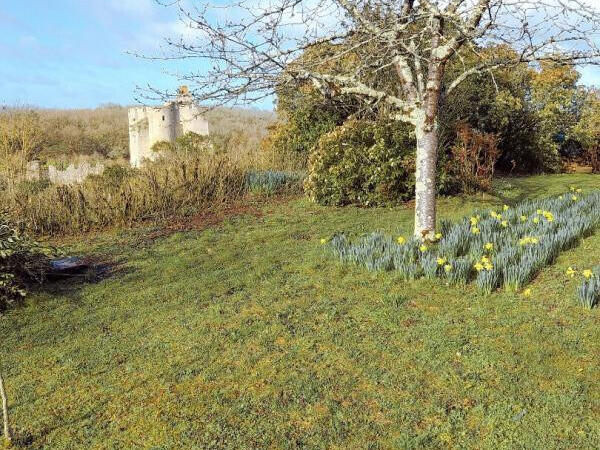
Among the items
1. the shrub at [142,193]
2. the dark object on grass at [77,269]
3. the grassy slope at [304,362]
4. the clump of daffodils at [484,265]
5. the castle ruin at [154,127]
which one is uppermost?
the castle ruin at [154,127]

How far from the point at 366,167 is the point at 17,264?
18.9 ft

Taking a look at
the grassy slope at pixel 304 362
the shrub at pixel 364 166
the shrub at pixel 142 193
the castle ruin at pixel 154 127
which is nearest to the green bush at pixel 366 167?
the shrub at pixel 364 166

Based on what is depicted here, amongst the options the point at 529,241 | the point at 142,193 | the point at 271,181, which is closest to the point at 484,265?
the point at 529,241

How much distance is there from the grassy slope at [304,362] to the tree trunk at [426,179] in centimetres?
99

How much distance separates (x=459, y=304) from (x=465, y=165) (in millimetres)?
5782

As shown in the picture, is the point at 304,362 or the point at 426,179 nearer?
the point at 304,362

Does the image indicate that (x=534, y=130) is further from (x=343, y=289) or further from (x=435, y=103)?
(x=343, y=289)

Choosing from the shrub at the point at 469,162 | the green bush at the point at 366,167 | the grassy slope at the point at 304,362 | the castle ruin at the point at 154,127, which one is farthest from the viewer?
the castle ruin at the point at 154,127

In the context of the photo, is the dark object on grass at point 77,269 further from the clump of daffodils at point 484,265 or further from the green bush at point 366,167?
Result: the green bush at point 366,167

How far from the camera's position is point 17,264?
502 centimetres

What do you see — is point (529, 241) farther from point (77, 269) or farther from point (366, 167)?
point (77, 269)

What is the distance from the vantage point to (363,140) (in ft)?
31.1

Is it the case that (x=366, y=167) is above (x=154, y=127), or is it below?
below

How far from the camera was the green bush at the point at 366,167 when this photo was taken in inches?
355
